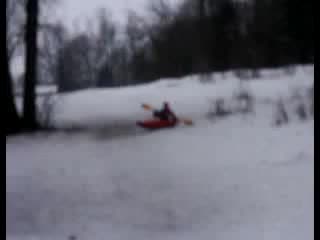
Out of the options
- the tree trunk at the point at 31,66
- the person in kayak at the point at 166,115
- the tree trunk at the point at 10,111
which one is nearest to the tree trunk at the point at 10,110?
the tree trunk at the point at 10,111

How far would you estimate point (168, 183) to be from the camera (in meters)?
6.29

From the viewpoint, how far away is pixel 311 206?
4.77 m

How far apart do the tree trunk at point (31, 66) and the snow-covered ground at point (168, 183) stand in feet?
3.96

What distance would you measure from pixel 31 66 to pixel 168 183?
7.42m

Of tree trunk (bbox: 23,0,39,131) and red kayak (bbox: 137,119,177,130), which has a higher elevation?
tree trunk (bbox: 23,0,39,131)

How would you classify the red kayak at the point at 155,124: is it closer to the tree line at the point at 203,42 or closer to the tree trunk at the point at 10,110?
the tree trunk at the point at 10,110

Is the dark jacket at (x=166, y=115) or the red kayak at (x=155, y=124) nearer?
Result: the red kayak at (x=155, y=124)

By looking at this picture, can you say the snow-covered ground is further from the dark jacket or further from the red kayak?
the dark jacket

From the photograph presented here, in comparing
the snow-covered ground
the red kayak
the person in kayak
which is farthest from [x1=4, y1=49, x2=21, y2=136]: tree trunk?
the person in kayak

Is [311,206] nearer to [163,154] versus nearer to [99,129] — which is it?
[163,154]

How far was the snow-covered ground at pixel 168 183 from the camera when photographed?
15.1 feet

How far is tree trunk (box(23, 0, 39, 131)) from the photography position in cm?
1183

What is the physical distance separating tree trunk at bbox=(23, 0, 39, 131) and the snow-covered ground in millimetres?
1206
